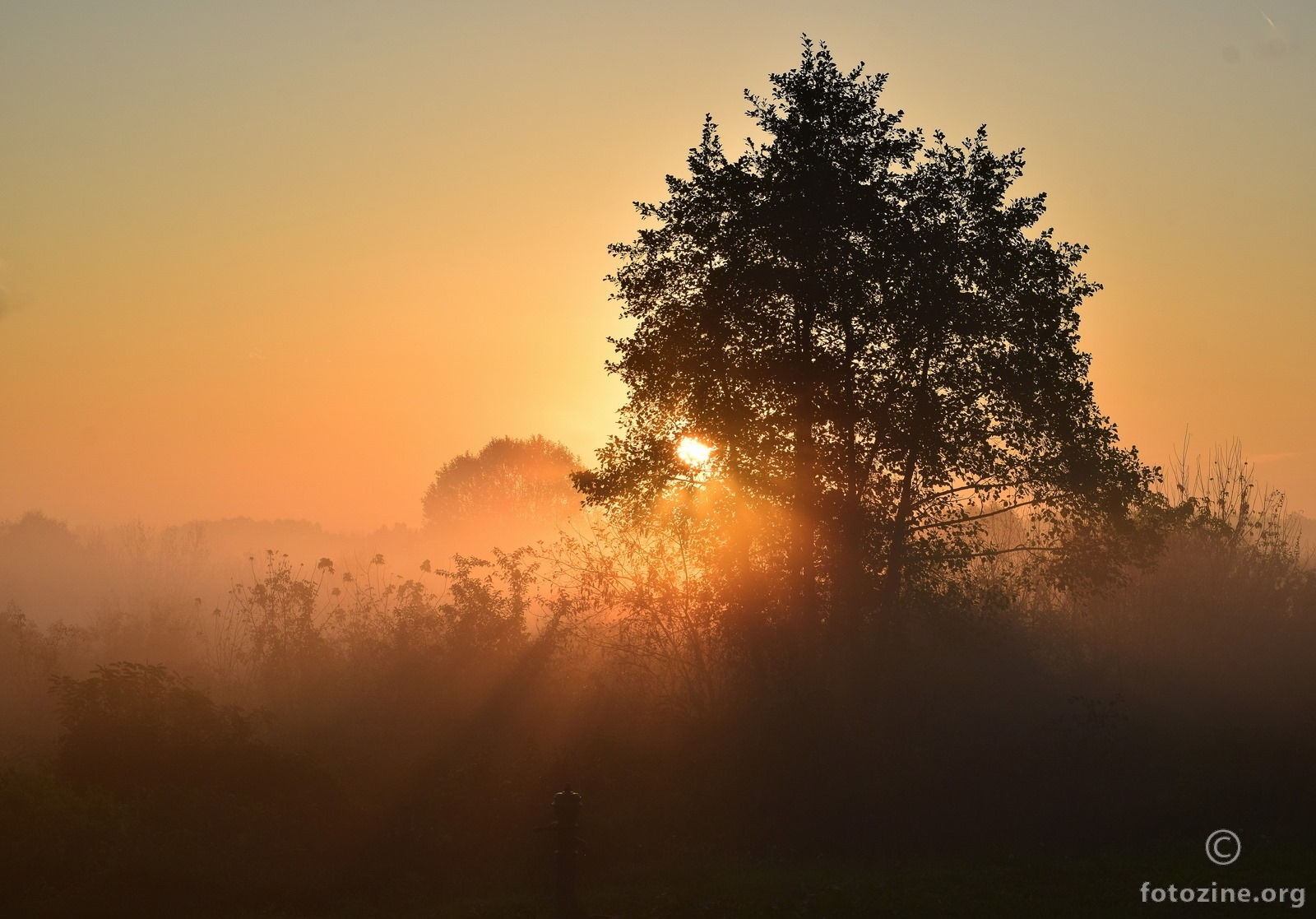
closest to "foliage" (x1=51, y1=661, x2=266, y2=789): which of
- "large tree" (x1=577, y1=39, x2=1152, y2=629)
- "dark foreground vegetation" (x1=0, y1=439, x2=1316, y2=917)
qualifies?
"dark foreground vegetation" (x1=0, y1=439, x2=1316, y2=917)

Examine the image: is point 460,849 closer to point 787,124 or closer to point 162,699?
point 162,699

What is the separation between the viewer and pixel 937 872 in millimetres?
17359

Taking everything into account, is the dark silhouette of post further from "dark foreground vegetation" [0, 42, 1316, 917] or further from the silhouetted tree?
the silhouetted tree

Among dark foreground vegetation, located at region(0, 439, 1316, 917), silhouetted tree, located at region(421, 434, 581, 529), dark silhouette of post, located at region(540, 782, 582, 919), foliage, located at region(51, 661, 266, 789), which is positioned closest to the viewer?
dark silhouette of post, located at region(540, 782, 582, 919)

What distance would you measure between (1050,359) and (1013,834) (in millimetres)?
10256

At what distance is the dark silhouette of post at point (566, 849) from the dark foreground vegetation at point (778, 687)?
4358 mm

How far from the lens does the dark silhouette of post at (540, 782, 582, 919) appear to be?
460 inches

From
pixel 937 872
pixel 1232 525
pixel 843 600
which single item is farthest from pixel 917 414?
pixel 1232 525

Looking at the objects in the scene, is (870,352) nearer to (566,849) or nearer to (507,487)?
(566,849)

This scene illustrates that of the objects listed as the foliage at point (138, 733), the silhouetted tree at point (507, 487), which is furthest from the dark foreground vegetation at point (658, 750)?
the silhouetted tree at point (507, 487)

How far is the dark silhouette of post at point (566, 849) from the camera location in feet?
38.3

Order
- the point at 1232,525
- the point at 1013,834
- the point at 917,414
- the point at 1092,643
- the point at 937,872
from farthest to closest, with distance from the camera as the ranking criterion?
the point at 1232,525
the point at 1092,643
the point at 917,414
the point at 1013,834
the point at 937,872

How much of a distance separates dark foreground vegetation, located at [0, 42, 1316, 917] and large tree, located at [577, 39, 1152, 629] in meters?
0.08

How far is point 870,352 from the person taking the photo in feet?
77.6
